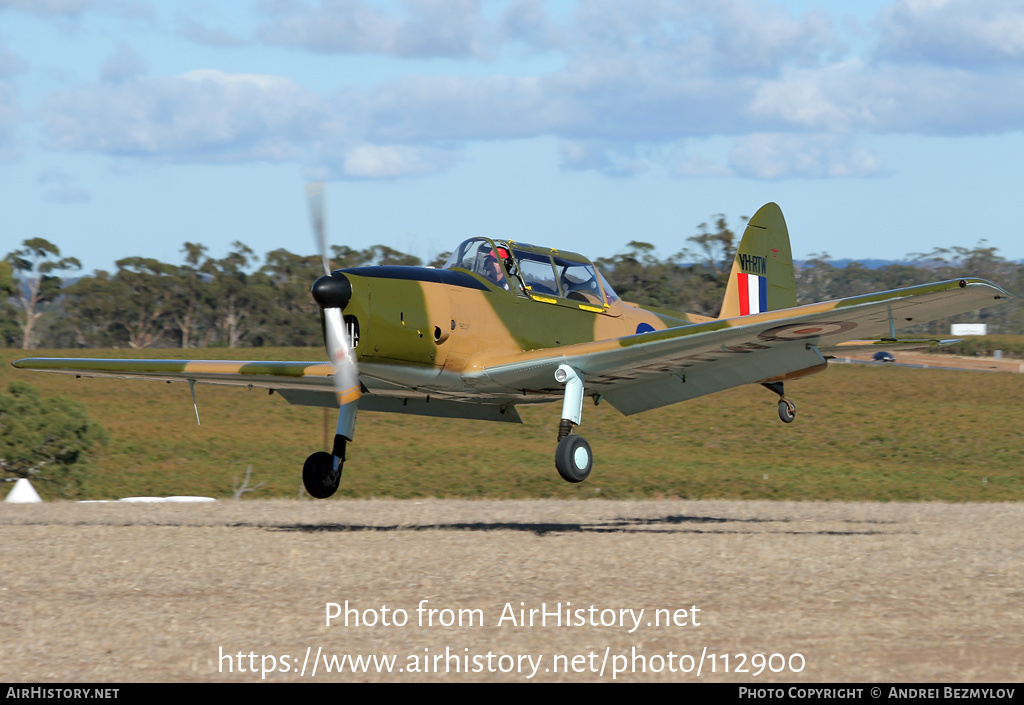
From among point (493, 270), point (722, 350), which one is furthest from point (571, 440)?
point (493, 270)

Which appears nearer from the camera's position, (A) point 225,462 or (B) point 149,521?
(B) point 149,521

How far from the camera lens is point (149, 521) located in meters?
17.1

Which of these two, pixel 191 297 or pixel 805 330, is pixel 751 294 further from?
pixel 191 297

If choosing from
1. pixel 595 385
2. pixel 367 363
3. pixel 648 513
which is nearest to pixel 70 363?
pixel 367 363

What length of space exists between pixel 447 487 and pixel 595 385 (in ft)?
102

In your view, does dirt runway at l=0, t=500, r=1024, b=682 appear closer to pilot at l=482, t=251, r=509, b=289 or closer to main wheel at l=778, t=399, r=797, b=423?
main wheel at l=778, t=399, r=797, b=423

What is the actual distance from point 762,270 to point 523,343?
647cm

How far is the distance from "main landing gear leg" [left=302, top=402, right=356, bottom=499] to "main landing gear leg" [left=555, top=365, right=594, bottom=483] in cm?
303

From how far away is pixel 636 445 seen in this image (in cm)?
5462

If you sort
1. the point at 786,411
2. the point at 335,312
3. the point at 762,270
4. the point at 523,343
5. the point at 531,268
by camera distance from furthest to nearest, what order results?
the point at 762,270 < the point at 786,411 < the point at 531,268 < the point at 523,343 < the point at 335,312

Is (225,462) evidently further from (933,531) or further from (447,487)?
(933,531)

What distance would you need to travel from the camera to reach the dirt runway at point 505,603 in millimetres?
7195

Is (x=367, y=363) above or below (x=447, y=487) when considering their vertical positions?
above

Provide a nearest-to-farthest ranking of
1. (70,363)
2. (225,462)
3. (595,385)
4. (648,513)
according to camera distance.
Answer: (595,385), (70,363), (648,513), (225,462)
